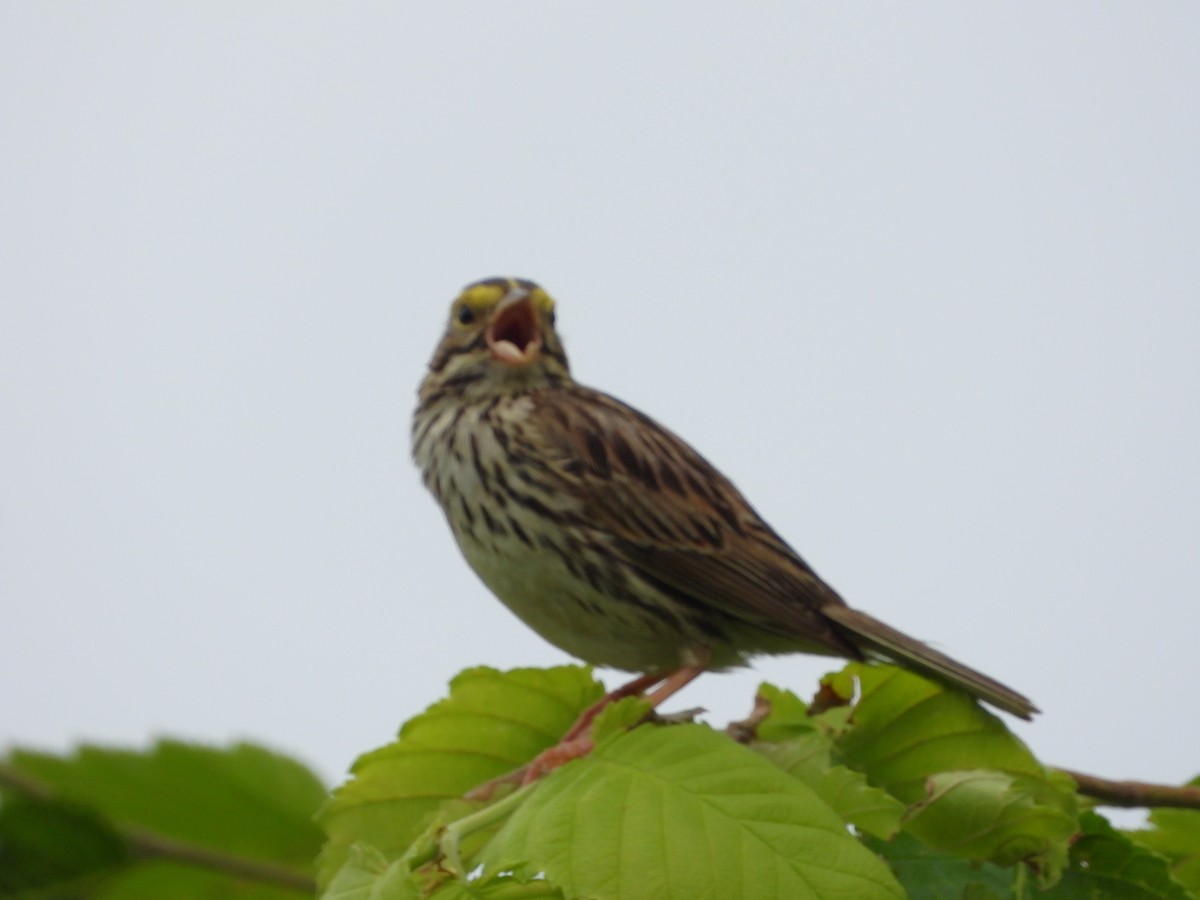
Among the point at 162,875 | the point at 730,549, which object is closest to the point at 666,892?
the point at 162,875

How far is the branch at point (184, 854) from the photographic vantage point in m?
1.34

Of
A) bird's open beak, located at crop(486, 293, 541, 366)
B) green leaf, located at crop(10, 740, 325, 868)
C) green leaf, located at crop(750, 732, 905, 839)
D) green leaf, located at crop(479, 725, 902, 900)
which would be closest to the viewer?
green leaf, located at crop(10, 740, 325, 868)

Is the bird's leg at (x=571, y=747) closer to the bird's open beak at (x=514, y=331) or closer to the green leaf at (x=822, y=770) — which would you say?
the green leaf at (x=822, y=770)

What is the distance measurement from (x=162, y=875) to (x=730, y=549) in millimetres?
4714

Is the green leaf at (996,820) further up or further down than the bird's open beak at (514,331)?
further down

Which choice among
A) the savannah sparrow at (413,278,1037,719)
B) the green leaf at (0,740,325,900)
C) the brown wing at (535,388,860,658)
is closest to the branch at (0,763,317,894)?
the green leaf at (0,740,325,900)

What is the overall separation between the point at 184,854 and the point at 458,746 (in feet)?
7.00

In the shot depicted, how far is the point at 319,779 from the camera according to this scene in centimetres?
204

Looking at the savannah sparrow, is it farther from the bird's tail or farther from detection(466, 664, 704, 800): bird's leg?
detection(466, 664, 704, 800): bird's leg

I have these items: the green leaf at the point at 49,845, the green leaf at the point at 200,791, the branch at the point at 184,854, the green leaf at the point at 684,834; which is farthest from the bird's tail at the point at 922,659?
the green leaf at the point at 49,845

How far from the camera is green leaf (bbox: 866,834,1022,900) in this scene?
348 centimetres

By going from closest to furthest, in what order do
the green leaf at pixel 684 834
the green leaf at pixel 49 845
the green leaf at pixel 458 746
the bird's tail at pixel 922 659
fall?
1. the green leaf at pixel 49 845
2. the green leaf at pixel 684 834
3. the green leaf at pixel 458 746
4. the bird's tail at pixel 922 659

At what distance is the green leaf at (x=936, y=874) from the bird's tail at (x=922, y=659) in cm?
72

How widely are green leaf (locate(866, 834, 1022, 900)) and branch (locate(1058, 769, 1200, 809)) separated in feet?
0.93
